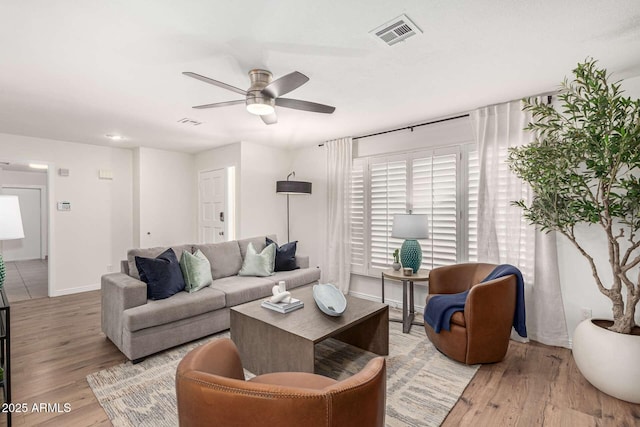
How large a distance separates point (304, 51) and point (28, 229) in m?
9.97

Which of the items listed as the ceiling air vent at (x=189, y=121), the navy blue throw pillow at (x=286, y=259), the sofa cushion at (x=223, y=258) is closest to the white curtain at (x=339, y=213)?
the navy blue throw pillow at (x=286, y=259)

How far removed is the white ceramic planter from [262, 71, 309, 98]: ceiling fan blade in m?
2.78

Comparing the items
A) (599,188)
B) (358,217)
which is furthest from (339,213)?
(599,188)

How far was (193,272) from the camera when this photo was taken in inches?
129

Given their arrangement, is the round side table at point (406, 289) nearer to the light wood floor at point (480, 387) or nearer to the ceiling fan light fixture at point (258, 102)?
the light wood floor at point (480, 387)

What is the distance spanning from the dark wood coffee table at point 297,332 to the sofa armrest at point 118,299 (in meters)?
0.90

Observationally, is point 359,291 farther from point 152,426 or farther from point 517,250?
point 152,426

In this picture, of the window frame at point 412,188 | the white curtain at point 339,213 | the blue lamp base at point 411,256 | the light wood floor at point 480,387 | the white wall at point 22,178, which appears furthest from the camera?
the white wall at point 22,178

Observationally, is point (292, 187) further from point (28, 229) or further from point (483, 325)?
point (28, 229)

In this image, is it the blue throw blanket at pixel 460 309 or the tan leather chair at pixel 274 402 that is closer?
the tan leather chair at pixel 274 402

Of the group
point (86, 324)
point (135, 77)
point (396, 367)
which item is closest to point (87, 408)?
point (86, 324)

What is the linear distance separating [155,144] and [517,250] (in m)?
5.51

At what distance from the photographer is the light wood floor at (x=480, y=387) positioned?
6.45ft

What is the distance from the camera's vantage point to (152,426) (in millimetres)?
1884
